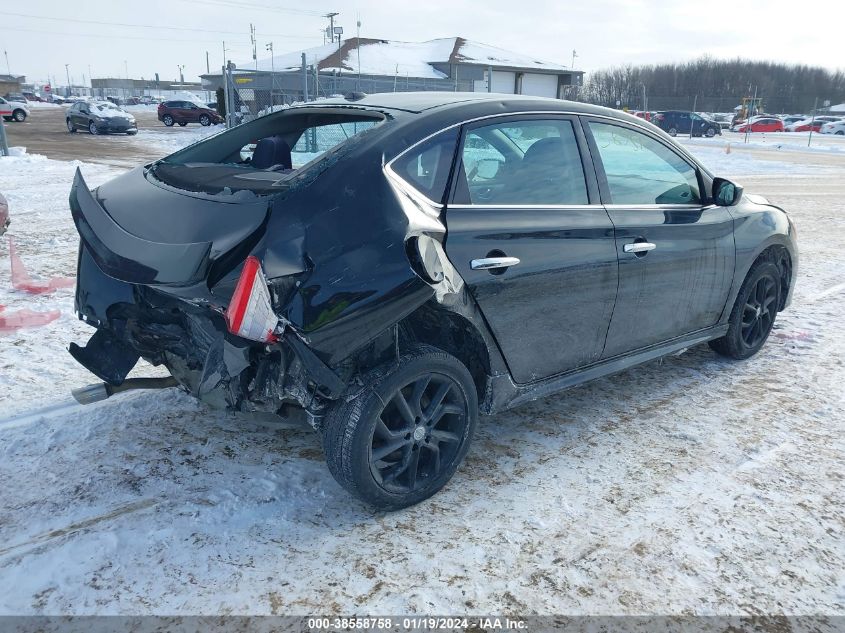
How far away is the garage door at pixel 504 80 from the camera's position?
4497 cm

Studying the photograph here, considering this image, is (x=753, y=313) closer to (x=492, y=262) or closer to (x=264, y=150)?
(x=492, y=262)

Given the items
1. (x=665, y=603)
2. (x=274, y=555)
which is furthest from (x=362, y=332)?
(x=665, y=603)

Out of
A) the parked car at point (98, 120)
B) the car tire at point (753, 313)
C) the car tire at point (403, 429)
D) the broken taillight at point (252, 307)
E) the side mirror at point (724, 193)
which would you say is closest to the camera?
the broken taillight at point (252, 307)

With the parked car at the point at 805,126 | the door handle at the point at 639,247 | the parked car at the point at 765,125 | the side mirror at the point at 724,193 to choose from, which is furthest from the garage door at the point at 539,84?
the door handle at the point at 639,247

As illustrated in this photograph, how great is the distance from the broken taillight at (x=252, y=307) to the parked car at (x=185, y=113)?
116ft

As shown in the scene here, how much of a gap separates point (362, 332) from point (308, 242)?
1.31 feet

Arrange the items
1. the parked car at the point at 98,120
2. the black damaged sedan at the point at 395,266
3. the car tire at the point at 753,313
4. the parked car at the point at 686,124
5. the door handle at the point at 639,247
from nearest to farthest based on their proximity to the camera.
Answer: the black damaged sedan at the point at 395,266, the door handle at the point at 639,247, the car tire at the point at 753,313, the parked car at the point at 98,120, the parked car at the point at 686,124

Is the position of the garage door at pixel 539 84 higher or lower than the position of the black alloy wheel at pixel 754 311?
higher

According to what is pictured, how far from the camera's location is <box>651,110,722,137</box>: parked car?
3894 centimetres

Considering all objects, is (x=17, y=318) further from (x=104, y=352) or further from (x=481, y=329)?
(x=481, y=329)

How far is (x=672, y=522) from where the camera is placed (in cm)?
290

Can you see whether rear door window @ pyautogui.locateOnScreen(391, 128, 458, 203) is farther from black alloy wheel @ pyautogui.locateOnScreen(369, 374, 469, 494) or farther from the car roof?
black alloy wheel @ pyautogui.locateOnScreen(369, 374, 469, 494)

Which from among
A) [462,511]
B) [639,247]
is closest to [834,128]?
[639,247]

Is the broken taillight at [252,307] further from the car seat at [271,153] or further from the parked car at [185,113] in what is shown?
the parked car at [185,113]
